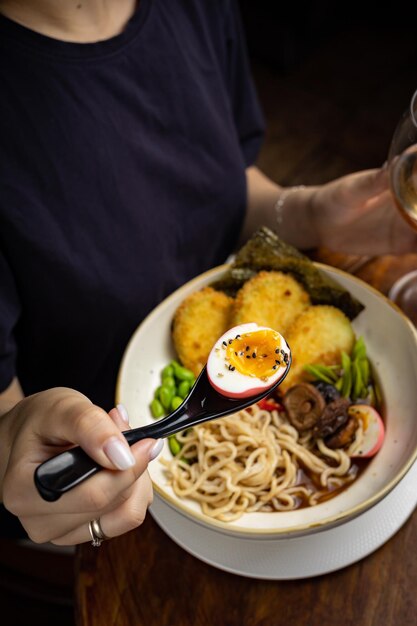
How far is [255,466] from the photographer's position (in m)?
1.20

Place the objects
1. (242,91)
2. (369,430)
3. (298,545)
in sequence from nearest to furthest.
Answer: (298,545)
(369,430)
(242,91)

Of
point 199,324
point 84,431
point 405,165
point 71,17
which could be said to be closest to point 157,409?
point 199,324

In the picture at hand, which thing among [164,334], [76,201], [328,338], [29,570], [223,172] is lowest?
[29,570]

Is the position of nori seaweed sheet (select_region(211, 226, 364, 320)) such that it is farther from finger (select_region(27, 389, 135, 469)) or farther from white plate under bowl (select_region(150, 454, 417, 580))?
finger (select_region(27, 389, 135, 469))

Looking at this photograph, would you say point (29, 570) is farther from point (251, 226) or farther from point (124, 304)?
point (251, 226)

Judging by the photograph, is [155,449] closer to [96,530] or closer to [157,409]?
[96,530]

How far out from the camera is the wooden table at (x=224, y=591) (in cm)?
103

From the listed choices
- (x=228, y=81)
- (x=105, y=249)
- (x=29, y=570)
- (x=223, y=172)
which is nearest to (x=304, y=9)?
(x=228, y=81)

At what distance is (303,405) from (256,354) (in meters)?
0.29

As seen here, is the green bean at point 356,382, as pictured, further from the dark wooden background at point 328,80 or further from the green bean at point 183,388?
the dark wooden background at point 328,80

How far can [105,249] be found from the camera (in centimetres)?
135

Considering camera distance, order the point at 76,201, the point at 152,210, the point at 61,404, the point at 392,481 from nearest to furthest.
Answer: the point at 61,404 < the point at 392,481 < the point at 76,201 < the point at 152,210

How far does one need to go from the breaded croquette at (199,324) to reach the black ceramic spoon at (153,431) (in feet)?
1.39

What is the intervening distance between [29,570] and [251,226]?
1190 mm
